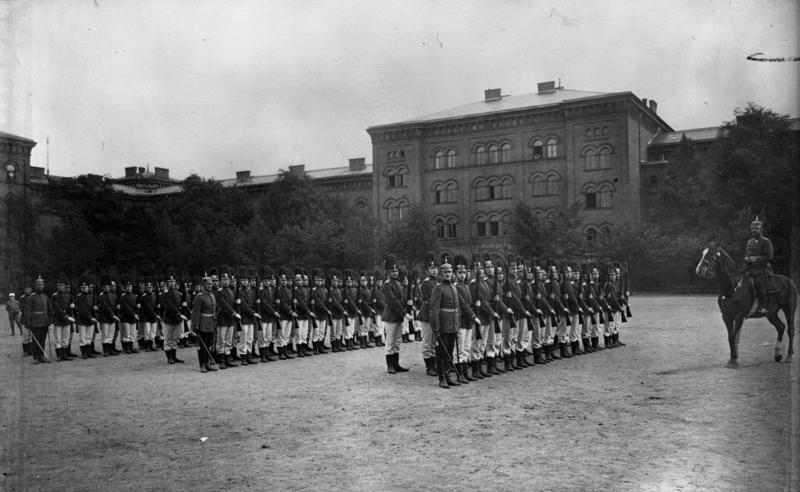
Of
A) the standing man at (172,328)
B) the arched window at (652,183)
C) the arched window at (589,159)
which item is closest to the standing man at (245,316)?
the standing man at (172,328)

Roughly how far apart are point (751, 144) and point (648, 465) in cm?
3421

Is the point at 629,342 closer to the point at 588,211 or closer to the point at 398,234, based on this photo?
the point at 398,234

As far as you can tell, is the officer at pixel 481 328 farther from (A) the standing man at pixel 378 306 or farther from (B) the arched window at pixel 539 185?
(B) the arched window at pixel 539 185

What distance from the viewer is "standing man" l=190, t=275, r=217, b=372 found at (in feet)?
43.4

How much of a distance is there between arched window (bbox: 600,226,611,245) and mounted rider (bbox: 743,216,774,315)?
29466 mm

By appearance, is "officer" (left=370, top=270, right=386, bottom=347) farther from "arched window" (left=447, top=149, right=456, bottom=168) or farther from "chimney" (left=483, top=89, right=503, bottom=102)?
"chimney" (left=483, top=89, right=503, bottom=102)

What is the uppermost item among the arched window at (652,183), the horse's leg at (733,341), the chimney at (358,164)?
the chimney at (358,164)

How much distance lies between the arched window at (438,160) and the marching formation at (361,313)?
33.9m

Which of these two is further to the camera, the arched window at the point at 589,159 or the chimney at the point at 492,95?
the chimney at the point at 492,95

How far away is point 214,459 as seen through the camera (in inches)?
265

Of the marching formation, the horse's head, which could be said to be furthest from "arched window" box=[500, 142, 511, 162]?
the horse's head

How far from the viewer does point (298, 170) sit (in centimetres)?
6034

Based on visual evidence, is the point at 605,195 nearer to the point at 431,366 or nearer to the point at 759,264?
the point at 759,264

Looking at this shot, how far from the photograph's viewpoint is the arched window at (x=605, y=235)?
41669mm
